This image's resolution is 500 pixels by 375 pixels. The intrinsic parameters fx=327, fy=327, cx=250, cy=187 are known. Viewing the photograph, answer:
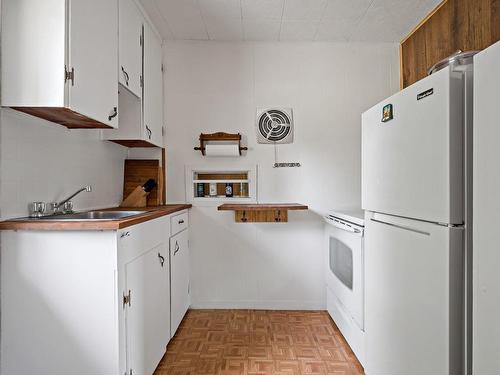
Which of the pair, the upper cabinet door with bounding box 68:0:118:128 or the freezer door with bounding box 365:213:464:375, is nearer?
the freezer door with bounding box 365:213:464:375

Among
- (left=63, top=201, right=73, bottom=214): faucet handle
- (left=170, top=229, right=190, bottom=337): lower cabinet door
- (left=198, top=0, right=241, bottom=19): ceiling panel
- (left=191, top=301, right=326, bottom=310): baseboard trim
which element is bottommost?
(left=191, top=301, right=326, bottom=310): baseboard trim

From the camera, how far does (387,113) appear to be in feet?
4.73

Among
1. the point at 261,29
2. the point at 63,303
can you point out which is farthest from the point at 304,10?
the point at 63,303

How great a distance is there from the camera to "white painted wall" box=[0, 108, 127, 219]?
1502 millimetres

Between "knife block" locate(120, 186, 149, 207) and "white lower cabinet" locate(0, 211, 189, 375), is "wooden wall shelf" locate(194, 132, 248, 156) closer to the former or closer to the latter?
"knife block" locate(120, 186, 149, 207)

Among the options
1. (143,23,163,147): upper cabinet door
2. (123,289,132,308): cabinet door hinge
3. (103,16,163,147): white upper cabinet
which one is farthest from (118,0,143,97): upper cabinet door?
(123,289,132,308): cabinet door hinge

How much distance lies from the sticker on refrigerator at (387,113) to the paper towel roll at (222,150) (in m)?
1.45

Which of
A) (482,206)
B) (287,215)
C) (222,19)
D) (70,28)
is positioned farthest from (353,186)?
(70,28)

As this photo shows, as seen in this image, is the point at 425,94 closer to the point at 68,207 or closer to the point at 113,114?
the point at 113,114

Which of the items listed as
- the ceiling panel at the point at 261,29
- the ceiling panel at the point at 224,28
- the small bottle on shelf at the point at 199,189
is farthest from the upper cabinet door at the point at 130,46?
the small bottle on shelf at the point at 199,189

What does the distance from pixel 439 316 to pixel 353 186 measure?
186cm

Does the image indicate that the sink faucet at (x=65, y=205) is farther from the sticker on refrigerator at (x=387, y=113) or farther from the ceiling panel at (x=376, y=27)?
the ceiling panel at (x=376, y=27)

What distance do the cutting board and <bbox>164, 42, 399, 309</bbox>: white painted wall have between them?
108 millimetres

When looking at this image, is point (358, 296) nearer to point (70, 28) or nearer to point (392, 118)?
point (392, 118)
